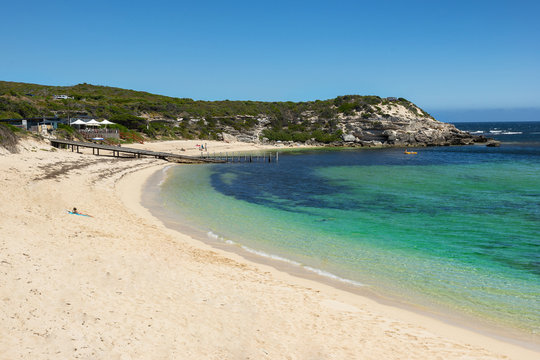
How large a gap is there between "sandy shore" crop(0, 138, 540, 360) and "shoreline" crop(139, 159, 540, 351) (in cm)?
29

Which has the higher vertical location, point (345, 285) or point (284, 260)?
point (284, 260)

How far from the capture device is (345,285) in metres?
10.7

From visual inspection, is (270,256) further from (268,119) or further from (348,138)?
(268,119)

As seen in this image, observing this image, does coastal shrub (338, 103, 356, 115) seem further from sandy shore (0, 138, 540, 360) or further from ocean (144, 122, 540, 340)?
sandy shore (0, 138, 540, 360)

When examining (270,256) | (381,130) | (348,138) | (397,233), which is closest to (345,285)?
(270,256)

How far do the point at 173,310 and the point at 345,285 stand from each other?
5.10 m

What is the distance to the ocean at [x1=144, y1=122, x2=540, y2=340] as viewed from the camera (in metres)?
10.3

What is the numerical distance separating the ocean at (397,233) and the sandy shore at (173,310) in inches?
58.1

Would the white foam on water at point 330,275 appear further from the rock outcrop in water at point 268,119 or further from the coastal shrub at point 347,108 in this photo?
the coastal shrub at point 347,108

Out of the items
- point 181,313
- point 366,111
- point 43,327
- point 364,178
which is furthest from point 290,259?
point 366,111

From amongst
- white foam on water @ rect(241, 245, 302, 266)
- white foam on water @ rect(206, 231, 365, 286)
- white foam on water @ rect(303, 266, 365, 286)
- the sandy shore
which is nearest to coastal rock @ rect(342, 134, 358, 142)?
white foam on water @ rect(206, 231, 365, 286)

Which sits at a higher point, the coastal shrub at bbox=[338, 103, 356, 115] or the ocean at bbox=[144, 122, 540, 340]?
the coastal shrub at bbox=[338, 103, 356, 115]

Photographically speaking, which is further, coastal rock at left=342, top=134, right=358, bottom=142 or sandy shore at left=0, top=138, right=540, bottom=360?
coastal rock at left=342, top=134, right=358, bottom=142

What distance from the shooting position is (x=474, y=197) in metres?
26.0
